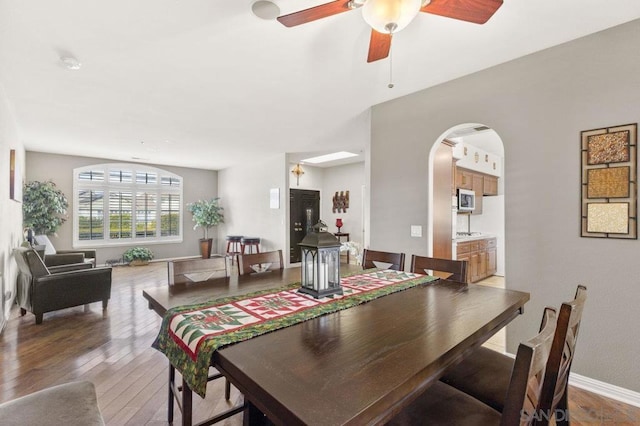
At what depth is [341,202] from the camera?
8133 millimetres

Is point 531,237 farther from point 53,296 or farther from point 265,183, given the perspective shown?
point 265,183

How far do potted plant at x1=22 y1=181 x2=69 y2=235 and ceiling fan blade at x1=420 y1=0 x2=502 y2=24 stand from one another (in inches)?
275

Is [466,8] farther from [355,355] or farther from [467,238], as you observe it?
[467,238]

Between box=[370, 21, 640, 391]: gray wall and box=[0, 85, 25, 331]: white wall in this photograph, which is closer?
box=[370, 21, 640, 391]: gray wall

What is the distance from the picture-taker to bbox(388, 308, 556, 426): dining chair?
73 centimetres

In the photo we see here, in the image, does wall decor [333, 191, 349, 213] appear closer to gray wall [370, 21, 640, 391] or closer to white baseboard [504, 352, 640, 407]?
gray wall [370, 21, 640, 391]

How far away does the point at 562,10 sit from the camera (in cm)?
193

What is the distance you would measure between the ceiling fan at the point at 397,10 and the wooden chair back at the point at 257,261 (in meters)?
1.49

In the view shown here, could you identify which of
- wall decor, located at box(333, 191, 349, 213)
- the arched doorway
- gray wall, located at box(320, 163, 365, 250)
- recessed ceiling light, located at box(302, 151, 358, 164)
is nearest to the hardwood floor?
the arched doorway

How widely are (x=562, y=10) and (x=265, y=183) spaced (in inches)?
233

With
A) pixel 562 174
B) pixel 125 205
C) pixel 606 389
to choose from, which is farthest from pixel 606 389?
pixel 125 205

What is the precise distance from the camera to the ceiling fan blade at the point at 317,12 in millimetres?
1516

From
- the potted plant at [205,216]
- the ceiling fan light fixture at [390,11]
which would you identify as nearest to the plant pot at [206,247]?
the potted plant at [205,216]

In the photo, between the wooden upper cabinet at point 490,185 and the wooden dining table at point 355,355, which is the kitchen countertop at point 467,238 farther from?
the wooden dining table at point 355,355
